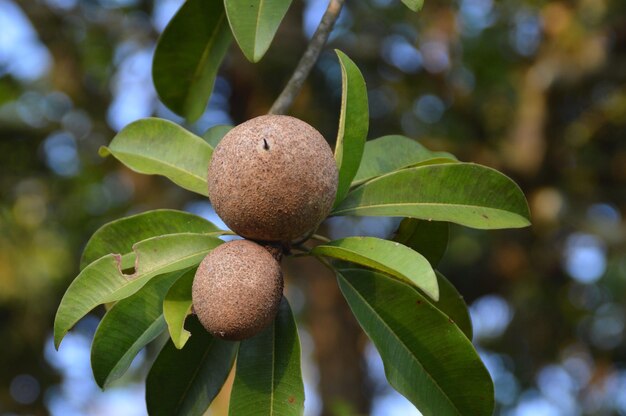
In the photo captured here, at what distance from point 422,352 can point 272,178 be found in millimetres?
389

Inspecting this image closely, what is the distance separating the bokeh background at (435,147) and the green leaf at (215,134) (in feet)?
8.77

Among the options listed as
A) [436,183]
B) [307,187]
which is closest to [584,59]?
[436,183]

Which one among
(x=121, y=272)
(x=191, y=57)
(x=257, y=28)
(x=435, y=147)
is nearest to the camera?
(x=121, y=272)

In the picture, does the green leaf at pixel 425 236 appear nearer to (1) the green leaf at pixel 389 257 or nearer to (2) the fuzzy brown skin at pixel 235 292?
(1) the green leaf at pixel 389 257

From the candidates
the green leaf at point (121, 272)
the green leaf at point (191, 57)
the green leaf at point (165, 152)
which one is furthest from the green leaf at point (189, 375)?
the green leaf at point (191, 57)

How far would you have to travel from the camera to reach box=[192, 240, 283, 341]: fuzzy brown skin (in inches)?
43.8

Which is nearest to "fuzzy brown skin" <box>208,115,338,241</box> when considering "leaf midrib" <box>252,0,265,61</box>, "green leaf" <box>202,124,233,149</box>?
"leaf midrib" <box>252,0,265,61</box>

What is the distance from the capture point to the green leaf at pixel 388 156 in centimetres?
153

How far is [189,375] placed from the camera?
4.58ft

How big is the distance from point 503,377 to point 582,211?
136cm

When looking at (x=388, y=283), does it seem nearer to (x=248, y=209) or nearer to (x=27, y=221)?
(x=248, y=209)

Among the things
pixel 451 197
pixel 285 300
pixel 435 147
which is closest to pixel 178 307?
pixel 285 300

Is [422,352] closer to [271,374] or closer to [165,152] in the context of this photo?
[271,374]

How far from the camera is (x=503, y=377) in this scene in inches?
213
